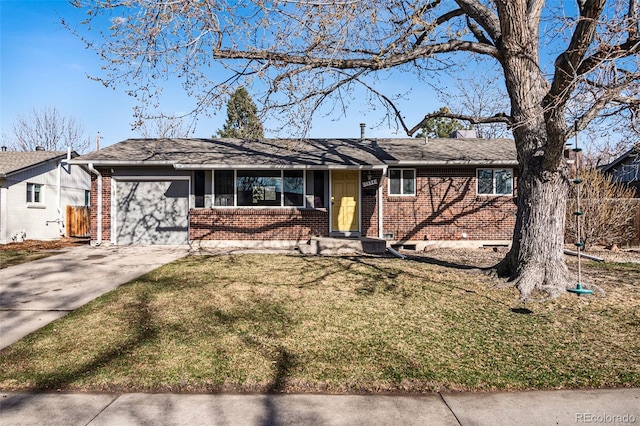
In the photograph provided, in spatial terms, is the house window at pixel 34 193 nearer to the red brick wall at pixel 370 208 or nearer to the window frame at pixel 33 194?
the window frame at pixel 33 194

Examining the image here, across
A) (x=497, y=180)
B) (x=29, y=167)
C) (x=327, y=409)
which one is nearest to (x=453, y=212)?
(x=497, y=180)

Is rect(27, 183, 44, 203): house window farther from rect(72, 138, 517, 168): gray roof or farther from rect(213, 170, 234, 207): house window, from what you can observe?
rect(213, 170, 234, 207): house window

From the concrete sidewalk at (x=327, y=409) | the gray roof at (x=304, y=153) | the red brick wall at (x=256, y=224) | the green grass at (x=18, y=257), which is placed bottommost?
the concrete sidewalk at (x=327, y=409)

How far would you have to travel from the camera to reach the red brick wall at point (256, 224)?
12406 millimetres

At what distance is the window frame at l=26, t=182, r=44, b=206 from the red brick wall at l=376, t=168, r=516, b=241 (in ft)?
49.9

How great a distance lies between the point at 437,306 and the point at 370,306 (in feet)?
3.25

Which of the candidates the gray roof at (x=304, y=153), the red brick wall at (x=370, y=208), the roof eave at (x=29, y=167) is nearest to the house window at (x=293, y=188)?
the gray roof at (x=304, y=153)

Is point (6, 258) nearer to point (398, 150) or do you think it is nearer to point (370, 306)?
point (370, 306)

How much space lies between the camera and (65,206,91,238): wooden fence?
18459 mm

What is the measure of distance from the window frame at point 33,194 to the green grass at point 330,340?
13705 millimetres

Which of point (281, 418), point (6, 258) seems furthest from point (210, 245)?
point (281, 418)

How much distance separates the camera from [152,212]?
12.9m

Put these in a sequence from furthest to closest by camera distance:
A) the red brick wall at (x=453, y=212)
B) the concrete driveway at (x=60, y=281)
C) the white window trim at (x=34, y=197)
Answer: the white window trim at (x=34, y=197)
the red brick wall at (x=453, y=212)
the concrete driveway at (x=60, y=281)

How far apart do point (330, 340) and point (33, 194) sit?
59.1 ft
